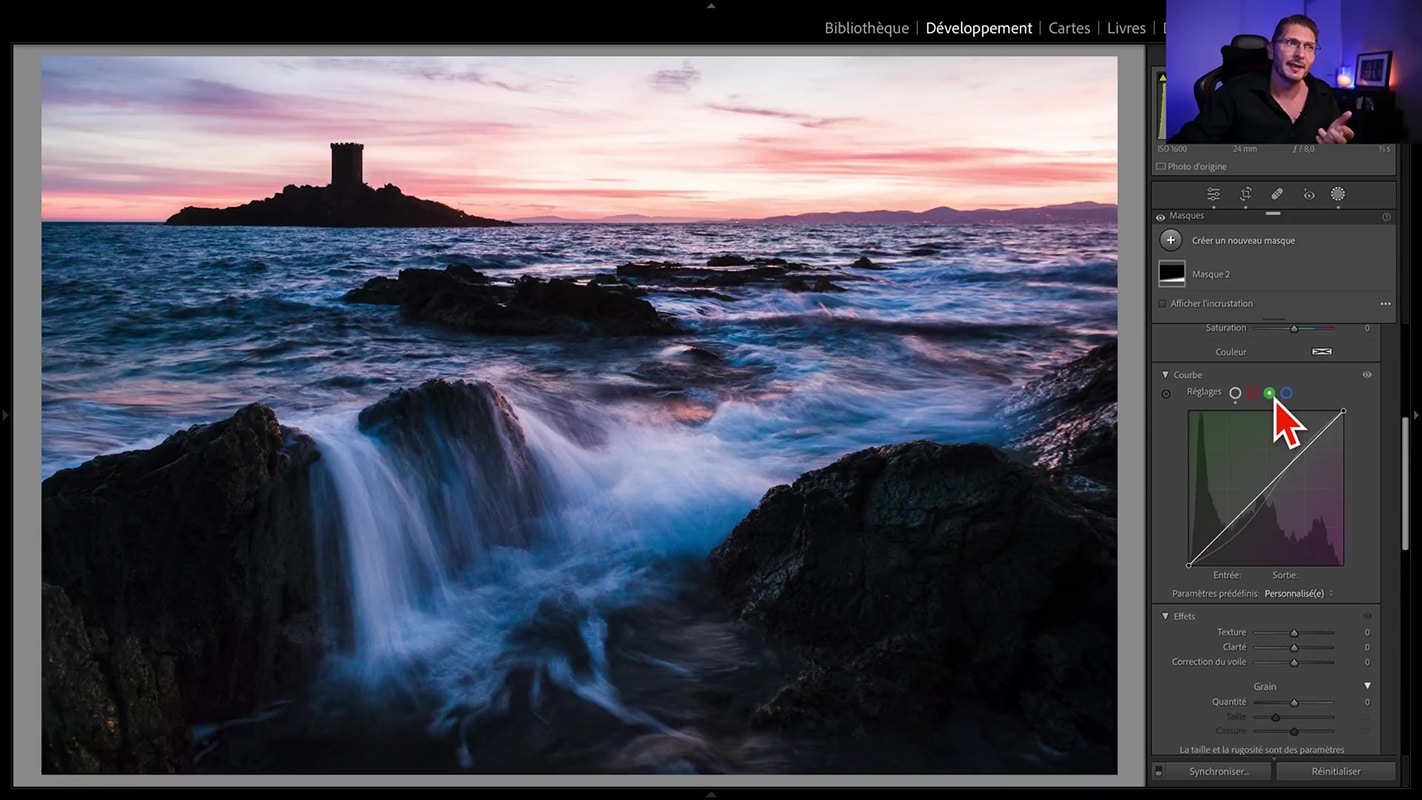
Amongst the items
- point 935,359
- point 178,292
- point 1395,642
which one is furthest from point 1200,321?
point 178,292

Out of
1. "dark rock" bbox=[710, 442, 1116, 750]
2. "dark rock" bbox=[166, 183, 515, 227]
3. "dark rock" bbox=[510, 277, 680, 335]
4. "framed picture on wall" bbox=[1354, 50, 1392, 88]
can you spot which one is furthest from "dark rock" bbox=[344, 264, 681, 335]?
"framed picture on wall" bbox=[1354, 50, 1392, 88]

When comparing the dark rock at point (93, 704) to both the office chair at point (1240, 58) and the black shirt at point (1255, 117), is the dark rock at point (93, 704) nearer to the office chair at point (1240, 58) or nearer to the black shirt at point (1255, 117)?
the black shirt at point (1255, 117)

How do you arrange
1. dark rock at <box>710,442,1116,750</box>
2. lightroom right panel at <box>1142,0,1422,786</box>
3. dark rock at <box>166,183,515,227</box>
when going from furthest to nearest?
dark rock at <box>166,183,515,227</box>
dark rock at <box>710,442,1116,750</box>
lightroom right panel at <box>1142,0,1422,786</box>

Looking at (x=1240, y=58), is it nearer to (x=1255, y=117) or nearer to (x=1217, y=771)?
(x=1255, y=117)

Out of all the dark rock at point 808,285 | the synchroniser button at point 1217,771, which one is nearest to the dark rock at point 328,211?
the dark rock at point 808,285

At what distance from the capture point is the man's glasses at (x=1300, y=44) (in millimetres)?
4223

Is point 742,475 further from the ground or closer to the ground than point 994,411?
closer to the ground

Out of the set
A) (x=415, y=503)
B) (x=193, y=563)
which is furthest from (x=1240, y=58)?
(x=193, y=563)

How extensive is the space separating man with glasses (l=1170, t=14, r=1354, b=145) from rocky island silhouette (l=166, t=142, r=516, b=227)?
5.06m

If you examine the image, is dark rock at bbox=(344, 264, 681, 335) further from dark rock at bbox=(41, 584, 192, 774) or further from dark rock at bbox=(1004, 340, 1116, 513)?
dark rock at bbox=(41, 584, 192, 774)

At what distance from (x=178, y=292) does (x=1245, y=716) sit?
8003 mm

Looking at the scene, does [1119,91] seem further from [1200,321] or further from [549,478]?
[549,478]

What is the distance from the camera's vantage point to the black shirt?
4.25 metres
